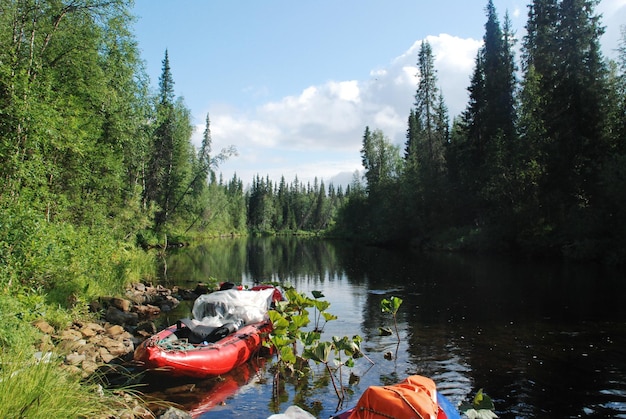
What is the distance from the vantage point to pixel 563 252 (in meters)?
26.2

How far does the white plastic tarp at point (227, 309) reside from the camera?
34.8ft

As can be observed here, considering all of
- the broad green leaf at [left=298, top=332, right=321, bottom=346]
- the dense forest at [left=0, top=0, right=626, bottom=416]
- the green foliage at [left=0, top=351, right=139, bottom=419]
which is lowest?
the broad green leaf at [left=298, top=332, right=321, bottom=346]

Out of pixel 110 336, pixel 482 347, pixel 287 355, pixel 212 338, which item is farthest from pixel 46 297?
pixel 482 347

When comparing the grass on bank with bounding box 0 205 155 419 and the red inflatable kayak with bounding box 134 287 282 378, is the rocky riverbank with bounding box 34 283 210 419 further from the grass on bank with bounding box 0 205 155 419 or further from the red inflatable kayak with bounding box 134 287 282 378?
the red inflatable kayak with bounding box 134 287 282 378

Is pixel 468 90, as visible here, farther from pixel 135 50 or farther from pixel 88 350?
pixel 88 350

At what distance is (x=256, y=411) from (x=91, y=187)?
1310cm

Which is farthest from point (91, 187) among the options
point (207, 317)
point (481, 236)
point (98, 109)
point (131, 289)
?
point (481, 236)

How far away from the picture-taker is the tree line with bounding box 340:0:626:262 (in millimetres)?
25531

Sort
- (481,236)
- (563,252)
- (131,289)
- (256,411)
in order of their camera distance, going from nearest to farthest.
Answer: (256,411), (131,289), (563,252), (481,236)

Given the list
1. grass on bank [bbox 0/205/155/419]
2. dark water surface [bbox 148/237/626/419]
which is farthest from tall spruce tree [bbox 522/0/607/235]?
grass on bank [bbox 0/205/155/419]

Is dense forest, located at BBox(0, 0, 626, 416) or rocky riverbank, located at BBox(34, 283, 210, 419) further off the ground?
dense forest, located at BBox(0, 0, 626, 416)

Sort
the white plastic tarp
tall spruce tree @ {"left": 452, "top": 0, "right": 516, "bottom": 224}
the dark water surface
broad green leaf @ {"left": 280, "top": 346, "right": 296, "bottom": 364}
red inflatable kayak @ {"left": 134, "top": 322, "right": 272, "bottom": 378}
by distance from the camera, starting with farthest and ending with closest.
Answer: tall spruce tree @ {"left": 452, "top": 0, "right": 516, "bottom": 224}
the white plastic tarp
red inflatable kayak @ {"left": 134, "top": 322, "right": 272, "bottom": 378}
broad green leaf @ {"left": 280, "top": 346, "right": 296, "bottom": 364}
the dark water surface

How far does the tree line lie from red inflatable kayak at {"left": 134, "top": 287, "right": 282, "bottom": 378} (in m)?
20.3

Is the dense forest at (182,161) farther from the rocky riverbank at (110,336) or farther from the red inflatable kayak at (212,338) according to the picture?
the red inflatable kayak at (212,338)
